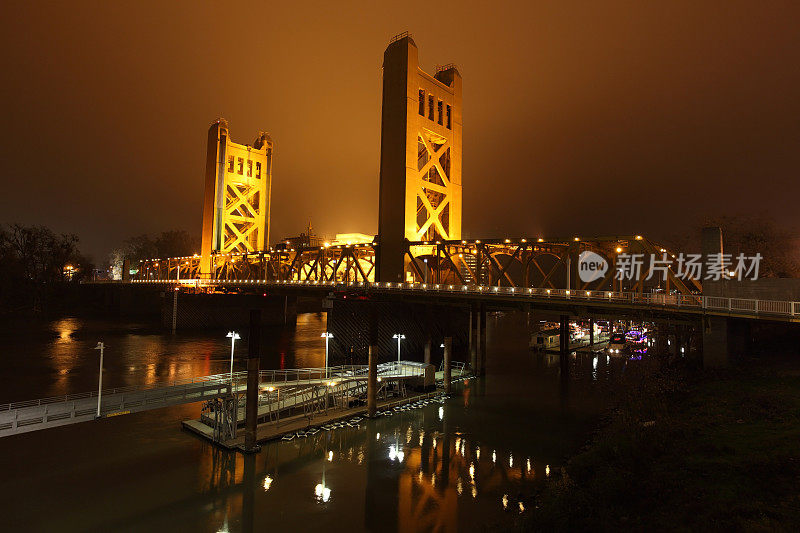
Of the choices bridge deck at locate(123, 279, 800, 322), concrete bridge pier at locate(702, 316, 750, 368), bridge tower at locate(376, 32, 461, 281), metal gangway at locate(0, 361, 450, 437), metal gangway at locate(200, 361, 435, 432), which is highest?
bridge tower at locate(376, 32, 461, 281)

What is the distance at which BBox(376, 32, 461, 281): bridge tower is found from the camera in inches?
1767

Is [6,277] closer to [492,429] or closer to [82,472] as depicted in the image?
[82,472]

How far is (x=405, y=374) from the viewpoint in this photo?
31.5m

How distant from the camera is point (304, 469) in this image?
60.2 ft

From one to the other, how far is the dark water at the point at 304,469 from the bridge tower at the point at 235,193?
5077cm

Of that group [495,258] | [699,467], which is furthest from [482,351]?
[699,467]

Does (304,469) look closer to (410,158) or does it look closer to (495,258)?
(495,258)

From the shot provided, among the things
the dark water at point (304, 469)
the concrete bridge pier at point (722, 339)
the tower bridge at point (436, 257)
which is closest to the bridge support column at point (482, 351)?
the tower bridge at point (436, 257)

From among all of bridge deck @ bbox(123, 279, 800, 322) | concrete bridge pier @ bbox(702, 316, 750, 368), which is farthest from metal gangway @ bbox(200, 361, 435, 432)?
concrete bridge pier @ bbox(702, 316, 750, 368)

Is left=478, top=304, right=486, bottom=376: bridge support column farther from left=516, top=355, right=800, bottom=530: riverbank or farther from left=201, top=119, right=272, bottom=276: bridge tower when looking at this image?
left=201, top=119, right=272, bottom=276: bridge tower

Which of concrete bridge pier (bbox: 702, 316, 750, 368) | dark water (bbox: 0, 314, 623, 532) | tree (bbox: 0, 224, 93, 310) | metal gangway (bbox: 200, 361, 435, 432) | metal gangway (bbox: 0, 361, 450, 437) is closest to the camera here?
dark water (bbox: 0, 314, 623, 532)

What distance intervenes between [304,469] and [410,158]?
3404 cm

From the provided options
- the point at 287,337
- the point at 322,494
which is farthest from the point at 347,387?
the point at 287,337

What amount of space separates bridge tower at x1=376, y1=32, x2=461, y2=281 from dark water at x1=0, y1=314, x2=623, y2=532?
18621mm
